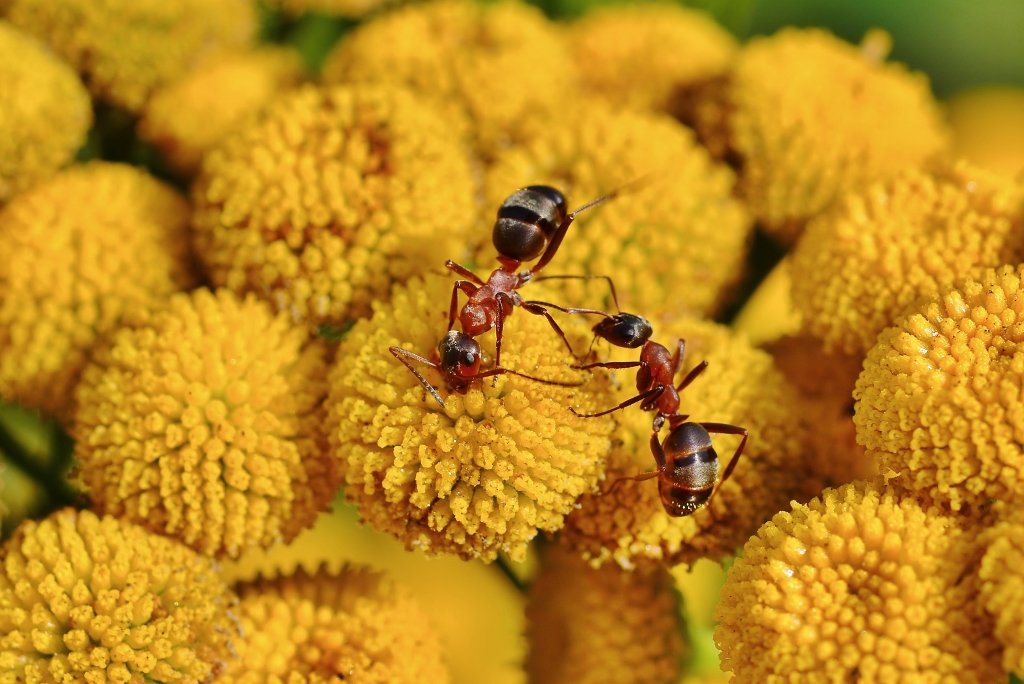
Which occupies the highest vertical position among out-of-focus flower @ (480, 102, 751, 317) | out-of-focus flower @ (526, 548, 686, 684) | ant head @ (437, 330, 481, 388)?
out-of-focus flower @ (480, 102, 751, 317)

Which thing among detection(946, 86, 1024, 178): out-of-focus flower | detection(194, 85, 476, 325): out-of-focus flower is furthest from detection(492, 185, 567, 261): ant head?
detection(946, 86, 1024, 178): out-of-focus flower

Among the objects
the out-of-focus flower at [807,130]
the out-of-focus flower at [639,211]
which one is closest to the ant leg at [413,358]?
the out-of-focus flower at [639,211]

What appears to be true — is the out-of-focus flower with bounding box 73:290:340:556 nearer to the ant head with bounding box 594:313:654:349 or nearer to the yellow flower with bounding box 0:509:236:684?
the yellow flower with bounding box 0:509:236:684

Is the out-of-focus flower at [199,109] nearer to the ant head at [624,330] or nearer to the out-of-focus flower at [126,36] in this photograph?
the out-of-focus flower at [126,36]

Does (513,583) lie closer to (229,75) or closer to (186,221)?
(186,221)

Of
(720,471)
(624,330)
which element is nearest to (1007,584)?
(720,471)

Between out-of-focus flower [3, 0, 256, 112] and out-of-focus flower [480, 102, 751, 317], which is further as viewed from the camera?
out-of-focus flower [3, 0, 256, 112]

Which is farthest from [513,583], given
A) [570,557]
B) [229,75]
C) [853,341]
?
[229,75]
